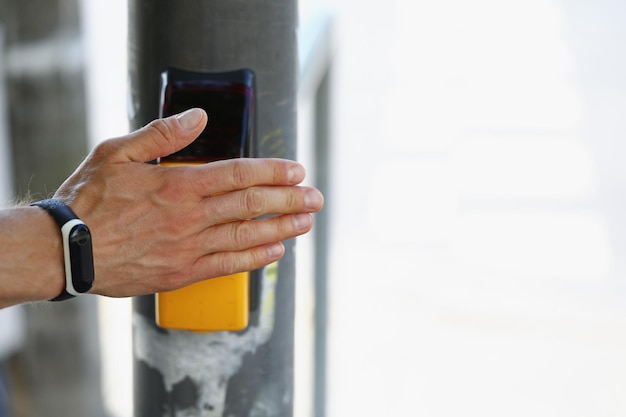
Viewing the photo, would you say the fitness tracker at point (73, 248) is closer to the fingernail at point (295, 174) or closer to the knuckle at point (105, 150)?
the knuckle at point (105, 150)

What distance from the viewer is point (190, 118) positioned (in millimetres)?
973

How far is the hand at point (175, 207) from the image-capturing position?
0.97m

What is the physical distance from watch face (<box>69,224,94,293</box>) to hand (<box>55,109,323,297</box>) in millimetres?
17

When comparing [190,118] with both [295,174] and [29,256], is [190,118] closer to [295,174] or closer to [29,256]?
[295,174]

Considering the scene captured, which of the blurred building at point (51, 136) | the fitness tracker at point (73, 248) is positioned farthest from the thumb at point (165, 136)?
the blurred building at point (51, 136)

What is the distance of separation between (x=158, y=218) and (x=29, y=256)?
0.19 m

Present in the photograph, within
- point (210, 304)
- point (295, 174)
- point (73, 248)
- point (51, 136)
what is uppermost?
point (51, 136)

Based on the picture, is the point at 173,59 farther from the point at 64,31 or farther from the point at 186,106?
the point at 64,31

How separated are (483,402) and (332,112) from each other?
77.6 inches

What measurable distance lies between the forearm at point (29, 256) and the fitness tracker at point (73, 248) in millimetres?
12

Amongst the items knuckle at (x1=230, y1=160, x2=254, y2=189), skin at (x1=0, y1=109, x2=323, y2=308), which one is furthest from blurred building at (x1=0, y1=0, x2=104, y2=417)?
knuckle at (x1=230, y1=160, x2=254, y2=189)

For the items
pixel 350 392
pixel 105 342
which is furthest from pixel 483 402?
pixel 105 342

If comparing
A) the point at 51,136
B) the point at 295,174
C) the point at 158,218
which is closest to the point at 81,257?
the point at 158,218

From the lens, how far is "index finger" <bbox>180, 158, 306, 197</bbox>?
3.13ft
